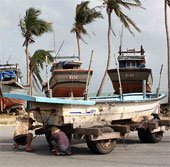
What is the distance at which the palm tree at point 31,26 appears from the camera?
2952 centimetres

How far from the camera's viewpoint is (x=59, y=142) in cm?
1027

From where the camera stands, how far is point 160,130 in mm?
12367

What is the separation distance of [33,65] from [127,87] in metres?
7.27

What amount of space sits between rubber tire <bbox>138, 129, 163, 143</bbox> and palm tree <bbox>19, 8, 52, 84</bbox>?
57.4 feet

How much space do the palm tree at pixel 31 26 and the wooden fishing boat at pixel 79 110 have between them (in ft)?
60.0

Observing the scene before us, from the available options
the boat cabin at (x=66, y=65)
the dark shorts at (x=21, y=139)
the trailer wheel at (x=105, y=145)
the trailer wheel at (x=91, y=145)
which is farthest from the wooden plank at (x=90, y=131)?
the boat cabin at (x=66, y=65)

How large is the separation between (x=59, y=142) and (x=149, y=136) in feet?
10.6

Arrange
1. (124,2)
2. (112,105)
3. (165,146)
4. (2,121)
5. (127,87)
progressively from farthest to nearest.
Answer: (124,2)
(127,87)
(2,121)
(165,146)
(112,105)

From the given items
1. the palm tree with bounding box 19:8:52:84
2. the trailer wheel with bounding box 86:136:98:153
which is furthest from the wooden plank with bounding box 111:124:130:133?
the palm tree with bounding box 19:8:52:84

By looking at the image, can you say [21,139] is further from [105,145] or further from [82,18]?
[82,18]

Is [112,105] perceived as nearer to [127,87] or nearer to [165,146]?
[165,146]

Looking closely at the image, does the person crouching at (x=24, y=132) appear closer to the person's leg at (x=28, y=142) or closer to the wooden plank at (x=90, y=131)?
the person's leg at (x=28, y=142)

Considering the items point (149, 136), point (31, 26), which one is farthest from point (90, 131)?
point (31, 26)

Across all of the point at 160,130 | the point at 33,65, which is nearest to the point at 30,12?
the point at 33,65
